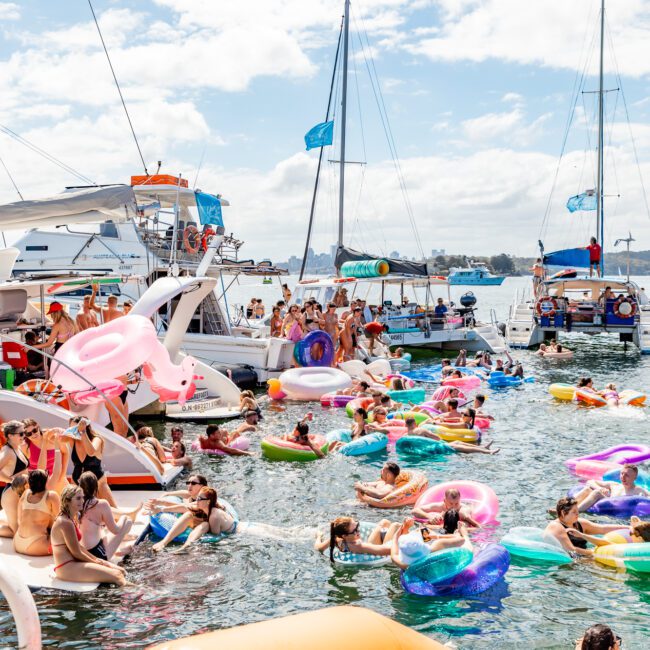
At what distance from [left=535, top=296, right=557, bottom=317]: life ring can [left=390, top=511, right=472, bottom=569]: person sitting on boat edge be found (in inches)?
896

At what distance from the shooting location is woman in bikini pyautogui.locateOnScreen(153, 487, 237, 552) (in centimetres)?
941

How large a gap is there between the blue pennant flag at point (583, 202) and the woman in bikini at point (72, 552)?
36486mm

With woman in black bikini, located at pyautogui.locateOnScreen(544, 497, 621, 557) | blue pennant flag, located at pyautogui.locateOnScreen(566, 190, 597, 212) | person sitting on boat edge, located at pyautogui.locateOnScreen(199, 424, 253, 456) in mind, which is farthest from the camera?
blue pennant flag, located at pyautogui.locateOnScreen(566, 190, 597, 212)

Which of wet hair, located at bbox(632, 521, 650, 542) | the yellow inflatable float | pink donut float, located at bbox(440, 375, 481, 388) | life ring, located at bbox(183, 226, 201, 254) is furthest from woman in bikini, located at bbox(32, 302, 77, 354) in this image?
pink donut float, located at bbox(440, 375, 481, 388)

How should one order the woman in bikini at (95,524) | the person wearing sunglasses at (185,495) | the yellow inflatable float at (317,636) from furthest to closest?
the person wearing sunglasses at (185,495) → the woman in bikini at (95,524) → the yellow inflatable float at (317,636)

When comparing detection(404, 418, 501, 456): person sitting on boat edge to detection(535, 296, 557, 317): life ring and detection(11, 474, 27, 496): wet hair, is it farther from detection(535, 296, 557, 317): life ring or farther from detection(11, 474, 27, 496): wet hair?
detection(535, 296, 557, 317): life ring

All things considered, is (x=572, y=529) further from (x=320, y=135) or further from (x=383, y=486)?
(x=320, y=135)

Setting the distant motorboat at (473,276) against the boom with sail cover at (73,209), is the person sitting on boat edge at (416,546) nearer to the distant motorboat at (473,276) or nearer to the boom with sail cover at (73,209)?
the boom with sail cover at (73,209)

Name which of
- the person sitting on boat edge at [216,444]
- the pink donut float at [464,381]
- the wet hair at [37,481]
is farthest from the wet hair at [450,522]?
the pink donut float at [464,381]

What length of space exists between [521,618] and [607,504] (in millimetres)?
3734

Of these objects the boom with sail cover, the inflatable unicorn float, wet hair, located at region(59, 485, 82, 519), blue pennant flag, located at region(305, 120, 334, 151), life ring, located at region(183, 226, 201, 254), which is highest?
blue pennant flag, located at region(305, 120, 334, 151)

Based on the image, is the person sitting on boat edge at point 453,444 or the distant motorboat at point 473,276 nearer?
the person sitting on boat edge at point 453,444

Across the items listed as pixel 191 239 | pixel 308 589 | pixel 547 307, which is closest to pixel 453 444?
pixel 308 589

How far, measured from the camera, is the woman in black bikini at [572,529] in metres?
8.96
